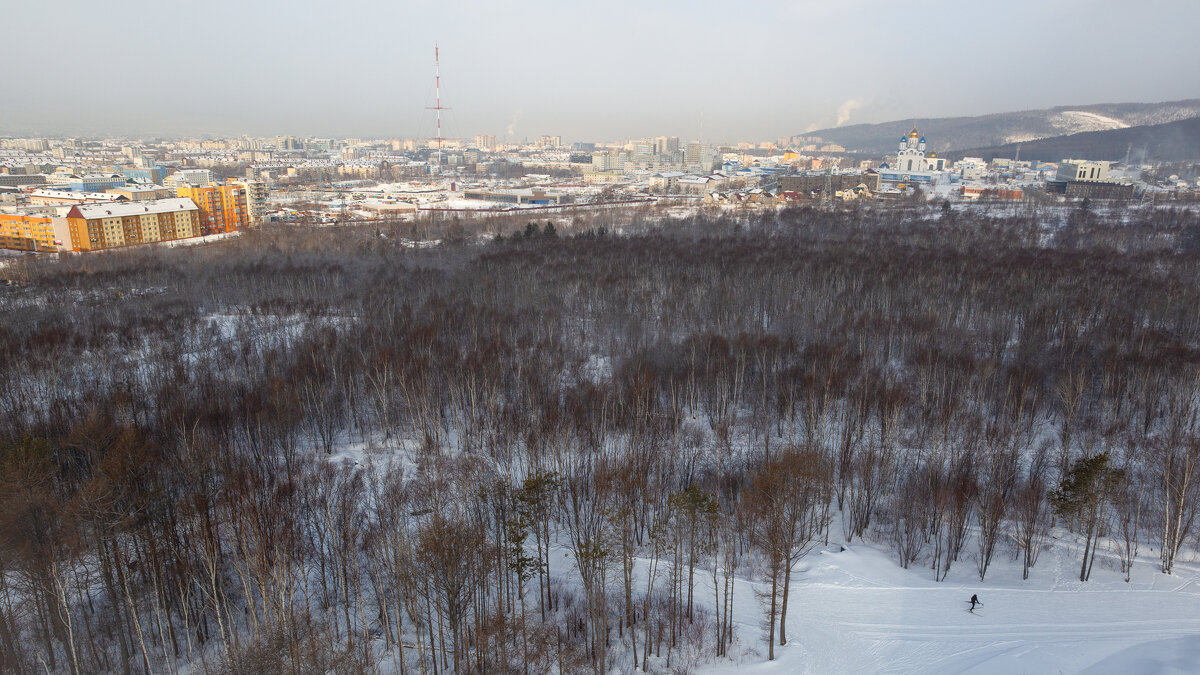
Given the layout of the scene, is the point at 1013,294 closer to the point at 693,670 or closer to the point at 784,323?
the point at 784,323

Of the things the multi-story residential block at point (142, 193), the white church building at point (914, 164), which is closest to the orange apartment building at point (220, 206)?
the multi-story residential block at point (142, 193)

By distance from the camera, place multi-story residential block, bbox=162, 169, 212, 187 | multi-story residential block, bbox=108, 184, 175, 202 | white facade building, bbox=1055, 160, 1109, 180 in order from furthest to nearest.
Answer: white facade building, bbox=1055, 160, 1109, 180 → multi-story residential block, bbox=162, 169, 212, 187 → multi-story residential block, bbox=108, 184, 175, 202

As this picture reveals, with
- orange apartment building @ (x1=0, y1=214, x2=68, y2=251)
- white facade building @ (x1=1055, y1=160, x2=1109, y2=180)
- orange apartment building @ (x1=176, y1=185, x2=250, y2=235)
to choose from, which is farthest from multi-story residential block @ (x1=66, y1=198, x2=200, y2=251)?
white facade building @ (x1=1055, y1=160, x2=1109, y2=180)

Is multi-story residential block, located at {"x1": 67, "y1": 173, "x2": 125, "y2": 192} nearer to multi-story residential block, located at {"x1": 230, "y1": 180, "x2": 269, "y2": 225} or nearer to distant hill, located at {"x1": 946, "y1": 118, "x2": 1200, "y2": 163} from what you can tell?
multi-story residential block, located at {"x1": 230, "y1": 180, "x2": 269, "y2": 225}

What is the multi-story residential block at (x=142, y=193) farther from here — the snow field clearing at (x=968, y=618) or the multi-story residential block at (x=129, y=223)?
the snow field clearing at (x=968, y=618)

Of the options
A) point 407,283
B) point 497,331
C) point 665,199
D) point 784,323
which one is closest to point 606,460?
point 497,331

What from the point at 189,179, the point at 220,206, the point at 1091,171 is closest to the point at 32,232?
the point at 220,206
